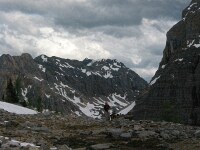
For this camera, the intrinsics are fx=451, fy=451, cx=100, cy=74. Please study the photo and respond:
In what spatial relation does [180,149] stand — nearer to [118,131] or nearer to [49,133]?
[118,131]

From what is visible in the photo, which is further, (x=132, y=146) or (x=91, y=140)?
(x=91, y=140)

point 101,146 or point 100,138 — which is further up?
point 100,138

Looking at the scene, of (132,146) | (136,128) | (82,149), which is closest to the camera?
(82,149)

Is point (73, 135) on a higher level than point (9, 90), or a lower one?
lower

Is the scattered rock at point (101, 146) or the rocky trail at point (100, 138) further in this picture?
the rocky trail at point (100, 138)

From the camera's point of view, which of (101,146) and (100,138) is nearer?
(101,146)

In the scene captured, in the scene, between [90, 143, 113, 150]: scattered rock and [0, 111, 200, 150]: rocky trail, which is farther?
[0, 111, 200, 150]: rocky trail

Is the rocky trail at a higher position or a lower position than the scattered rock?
higher

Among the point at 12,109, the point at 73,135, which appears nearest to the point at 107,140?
the point at 73,135

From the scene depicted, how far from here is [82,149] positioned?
24.4m

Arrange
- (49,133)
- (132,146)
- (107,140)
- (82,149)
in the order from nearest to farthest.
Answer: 1. (82,149)
2. (132,146)
3. (107,140)
4. (49,133)

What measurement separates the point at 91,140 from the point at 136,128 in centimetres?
643

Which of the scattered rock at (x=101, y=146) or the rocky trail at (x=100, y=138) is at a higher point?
the rocky trail at (x=100, y=138)

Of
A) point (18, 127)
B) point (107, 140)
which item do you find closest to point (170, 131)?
point (107, 140)
